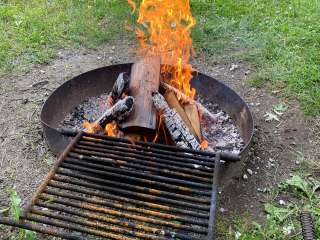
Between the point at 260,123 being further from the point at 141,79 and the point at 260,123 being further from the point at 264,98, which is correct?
the point at 141,79

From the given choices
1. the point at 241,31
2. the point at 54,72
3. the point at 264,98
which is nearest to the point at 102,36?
the point at 54,72

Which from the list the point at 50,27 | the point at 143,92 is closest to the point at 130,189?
the point at 143,92

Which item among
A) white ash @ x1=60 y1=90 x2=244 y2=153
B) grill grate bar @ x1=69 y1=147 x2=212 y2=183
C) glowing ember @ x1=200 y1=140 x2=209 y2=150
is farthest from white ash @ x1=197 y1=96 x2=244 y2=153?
grill grate bar @ x1=69 y1=147 x2=212 y2=183

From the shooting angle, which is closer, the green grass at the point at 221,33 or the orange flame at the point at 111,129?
the orange flame at the point at 111,129

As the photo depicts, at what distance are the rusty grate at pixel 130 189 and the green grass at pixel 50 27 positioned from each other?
215 cm

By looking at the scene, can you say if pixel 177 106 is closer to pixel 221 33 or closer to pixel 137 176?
pixel 137 176

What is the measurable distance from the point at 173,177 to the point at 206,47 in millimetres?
2519

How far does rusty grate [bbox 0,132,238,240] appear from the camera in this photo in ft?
7.23

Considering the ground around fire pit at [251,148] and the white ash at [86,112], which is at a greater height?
the white ash at [86,112]

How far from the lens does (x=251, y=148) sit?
3414 mm

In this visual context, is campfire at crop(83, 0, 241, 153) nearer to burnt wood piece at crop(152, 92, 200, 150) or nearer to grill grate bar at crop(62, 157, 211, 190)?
burnt wood piece at crop(152, 92, 200, 150)

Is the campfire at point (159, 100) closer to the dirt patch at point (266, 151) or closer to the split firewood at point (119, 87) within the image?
the split firewood at point (119, 87)

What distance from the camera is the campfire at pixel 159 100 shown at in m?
3.07

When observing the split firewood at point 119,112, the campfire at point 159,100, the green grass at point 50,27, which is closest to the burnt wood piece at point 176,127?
the campfire at point 159,100
